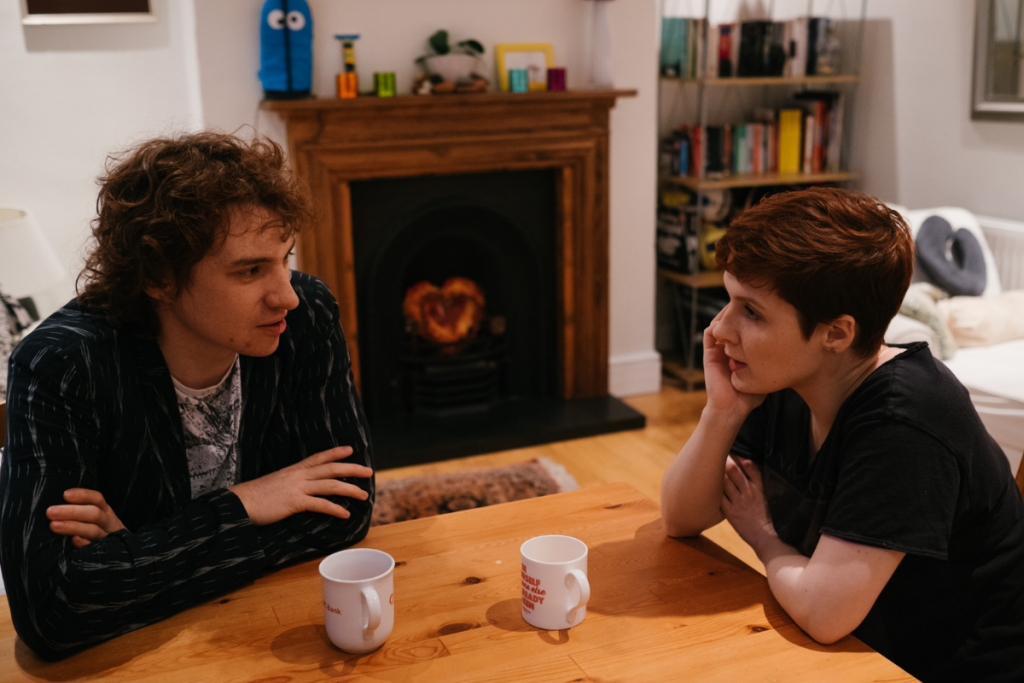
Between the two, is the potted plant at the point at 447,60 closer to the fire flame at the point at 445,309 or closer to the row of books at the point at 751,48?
the fire flame at the point at 445,309

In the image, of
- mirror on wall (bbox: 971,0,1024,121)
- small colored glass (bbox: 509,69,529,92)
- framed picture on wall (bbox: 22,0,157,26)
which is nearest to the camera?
framed picture on wall (bbox: 22,0,157,26)

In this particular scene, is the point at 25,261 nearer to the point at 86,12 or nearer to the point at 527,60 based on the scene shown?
the point at 86,12

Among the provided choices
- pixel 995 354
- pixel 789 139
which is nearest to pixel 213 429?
pixel 995 354

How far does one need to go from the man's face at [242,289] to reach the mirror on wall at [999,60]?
328 cm

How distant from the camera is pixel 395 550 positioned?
47.1 inches

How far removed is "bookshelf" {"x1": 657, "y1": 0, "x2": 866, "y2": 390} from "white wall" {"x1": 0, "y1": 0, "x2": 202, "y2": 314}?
204cm

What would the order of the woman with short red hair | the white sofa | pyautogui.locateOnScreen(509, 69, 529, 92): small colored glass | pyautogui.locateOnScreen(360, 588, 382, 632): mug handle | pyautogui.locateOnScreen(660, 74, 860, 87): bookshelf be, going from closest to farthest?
pyautogui.locateOnScreen(360, 588, 382, 632): mug handle < the woman with short red hair < the white sofa < pyautogui.locateOnScreen(509, 69, 529, 92): small colored glass < pyautogui.locateOnScreen(660, 74, 860, 87): bookshelf

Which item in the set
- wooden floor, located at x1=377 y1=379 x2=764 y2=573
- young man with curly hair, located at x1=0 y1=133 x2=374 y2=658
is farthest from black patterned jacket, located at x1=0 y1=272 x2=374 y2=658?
wooden floor, located at x1=377 y1=379 x2=764 y2=573

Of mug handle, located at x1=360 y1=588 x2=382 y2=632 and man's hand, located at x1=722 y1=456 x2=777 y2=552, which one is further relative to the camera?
man's hand, located at x1=722 y1=456 x2=777 y2=552

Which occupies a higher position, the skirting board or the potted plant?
the potted plant

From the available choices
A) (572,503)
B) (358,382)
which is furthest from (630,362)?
(572,503)

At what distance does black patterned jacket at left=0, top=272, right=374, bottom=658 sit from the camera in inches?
40.9

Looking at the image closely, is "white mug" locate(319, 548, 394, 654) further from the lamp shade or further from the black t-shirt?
the lamp shade

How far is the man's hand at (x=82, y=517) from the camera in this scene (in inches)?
43.0
